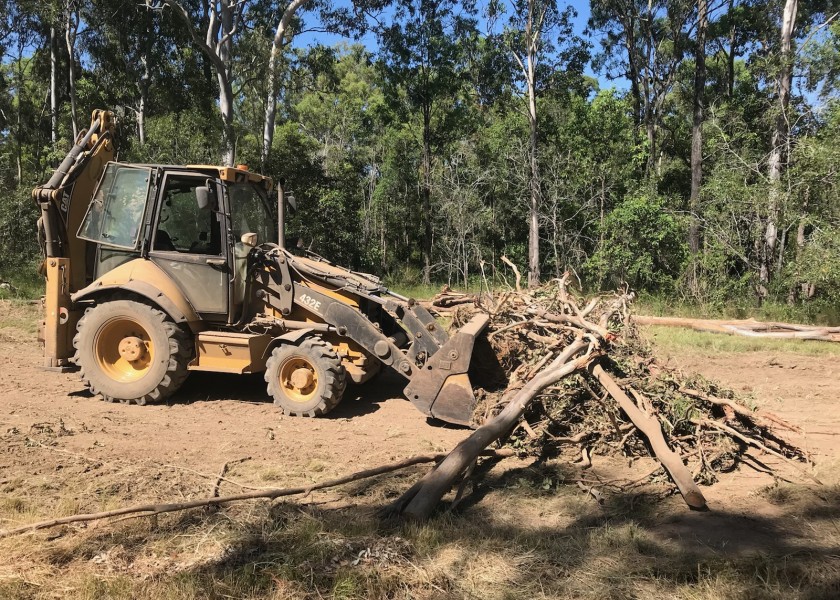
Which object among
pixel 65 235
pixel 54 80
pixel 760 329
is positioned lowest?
pixel 760 329

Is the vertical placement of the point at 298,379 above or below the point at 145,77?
below

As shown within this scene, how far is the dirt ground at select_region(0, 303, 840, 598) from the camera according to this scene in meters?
3.34

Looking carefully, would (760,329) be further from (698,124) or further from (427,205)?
(427,205)

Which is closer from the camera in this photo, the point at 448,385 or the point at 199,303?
the point at 448,385

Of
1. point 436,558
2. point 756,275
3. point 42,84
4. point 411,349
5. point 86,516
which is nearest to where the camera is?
point 436,558

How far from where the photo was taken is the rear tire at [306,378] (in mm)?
6484

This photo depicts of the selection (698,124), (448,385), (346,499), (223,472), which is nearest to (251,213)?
(448,385)

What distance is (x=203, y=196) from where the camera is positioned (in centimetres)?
618

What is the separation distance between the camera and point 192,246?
7328 millimetres

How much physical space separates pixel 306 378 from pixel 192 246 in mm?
2196

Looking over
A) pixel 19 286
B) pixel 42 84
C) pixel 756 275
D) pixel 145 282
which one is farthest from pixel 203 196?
pixel 42 84

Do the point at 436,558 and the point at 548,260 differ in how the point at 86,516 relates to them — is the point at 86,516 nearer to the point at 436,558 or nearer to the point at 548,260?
the point at 436,558

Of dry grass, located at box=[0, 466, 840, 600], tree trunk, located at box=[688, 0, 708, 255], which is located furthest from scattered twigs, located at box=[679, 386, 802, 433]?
tree trunk, located at box=[688, 0, 708, 255]

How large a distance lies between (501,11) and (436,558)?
21.7 m
